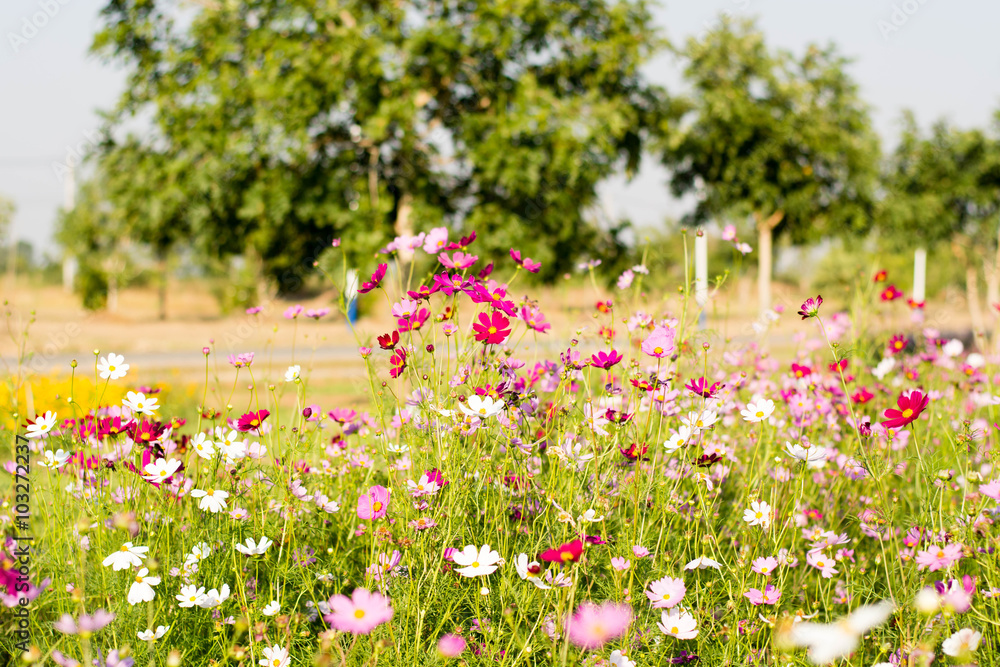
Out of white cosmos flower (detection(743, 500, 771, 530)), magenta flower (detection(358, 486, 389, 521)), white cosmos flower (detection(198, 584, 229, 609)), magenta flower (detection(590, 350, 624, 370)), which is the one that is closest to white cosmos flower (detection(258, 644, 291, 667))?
white cosmos flower (detection(198, 584, 229, 609))

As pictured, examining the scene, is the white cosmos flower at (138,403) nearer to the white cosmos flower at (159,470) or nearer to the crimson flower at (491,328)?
the white cosmos flower at (159,470)

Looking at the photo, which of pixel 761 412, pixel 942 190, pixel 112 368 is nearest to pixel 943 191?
pixel 942 190

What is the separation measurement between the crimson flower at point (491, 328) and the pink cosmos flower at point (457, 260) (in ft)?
0.90

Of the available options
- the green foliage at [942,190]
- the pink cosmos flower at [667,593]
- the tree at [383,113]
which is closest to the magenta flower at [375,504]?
the pink cosmos flower at [667,593]

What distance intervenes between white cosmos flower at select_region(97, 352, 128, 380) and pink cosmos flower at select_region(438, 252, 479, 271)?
2.89 ft

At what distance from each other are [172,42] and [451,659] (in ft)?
35.5

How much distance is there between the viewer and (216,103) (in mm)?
9148

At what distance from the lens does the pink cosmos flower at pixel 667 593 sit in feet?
5.39

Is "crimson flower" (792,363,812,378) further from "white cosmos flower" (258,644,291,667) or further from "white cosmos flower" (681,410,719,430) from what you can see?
"white cosmos flower" (258,644,291,667)

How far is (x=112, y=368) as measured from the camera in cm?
193

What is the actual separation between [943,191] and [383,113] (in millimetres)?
17854

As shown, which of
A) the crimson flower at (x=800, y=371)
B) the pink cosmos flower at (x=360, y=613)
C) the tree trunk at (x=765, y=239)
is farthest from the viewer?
the tree trunk at (x=765, y=239)

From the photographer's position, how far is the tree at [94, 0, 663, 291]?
8.83m

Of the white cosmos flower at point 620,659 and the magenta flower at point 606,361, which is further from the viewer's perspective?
the magenta flower at point 606,361
